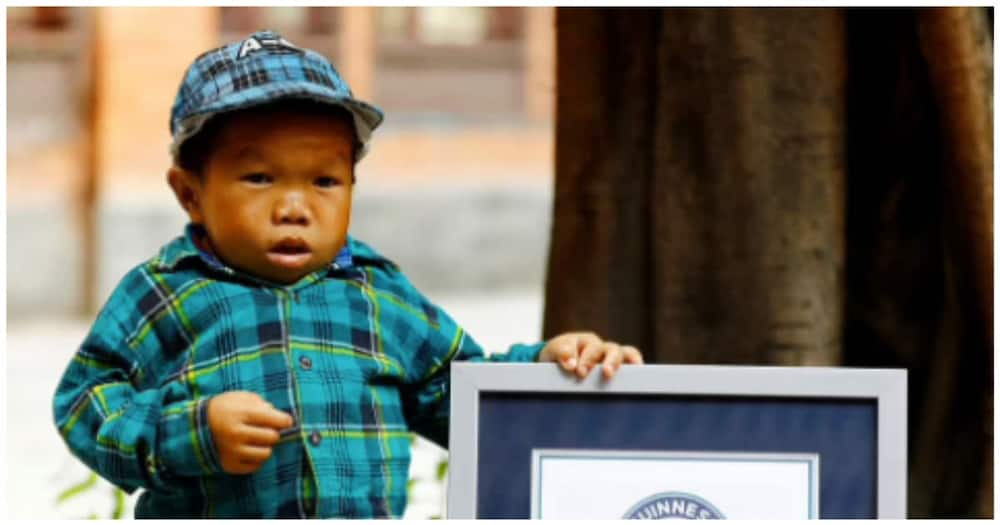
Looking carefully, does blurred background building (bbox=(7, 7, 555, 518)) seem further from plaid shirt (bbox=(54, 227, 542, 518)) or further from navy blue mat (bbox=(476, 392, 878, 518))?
navy blue mat (bbox=(476, 392, 878, 518))

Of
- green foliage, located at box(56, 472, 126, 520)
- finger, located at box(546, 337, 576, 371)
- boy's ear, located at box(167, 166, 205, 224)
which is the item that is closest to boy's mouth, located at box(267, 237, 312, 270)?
boy's ear, located at box(167, 166, 205, 224)

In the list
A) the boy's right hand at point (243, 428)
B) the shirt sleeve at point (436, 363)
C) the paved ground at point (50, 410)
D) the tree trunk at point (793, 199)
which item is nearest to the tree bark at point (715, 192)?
the tree trunk at point (793, 199)

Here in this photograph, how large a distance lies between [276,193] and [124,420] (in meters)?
0.37

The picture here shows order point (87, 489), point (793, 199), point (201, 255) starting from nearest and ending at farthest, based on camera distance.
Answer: point (201, 255), point (793, 199), point (87, 489)

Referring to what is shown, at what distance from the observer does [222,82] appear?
2654mm

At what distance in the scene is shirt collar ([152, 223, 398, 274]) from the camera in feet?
8.82

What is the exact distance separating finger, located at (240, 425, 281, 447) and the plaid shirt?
0.35 feet

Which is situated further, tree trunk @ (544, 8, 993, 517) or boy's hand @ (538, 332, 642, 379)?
tree trunk @ (544, 8, 993, 517)

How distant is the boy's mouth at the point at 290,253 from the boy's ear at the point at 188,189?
0.48 feet

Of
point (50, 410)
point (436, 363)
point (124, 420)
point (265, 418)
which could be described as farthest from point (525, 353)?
point (50, 410)

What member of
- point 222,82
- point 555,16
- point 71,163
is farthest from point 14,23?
point 222,82

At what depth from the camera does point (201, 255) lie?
2.69 metres

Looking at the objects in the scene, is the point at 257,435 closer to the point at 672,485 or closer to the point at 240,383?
the point at 240,383

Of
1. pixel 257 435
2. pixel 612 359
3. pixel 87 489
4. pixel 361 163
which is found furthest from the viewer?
pixel 361 163
